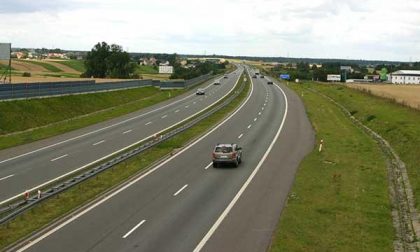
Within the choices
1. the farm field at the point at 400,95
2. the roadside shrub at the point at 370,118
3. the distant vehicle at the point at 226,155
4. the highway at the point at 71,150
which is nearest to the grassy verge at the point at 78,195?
the highway at the point at 71,150

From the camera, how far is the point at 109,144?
44.2 metres

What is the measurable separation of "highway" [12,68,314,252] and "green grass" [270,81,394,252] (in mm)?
823

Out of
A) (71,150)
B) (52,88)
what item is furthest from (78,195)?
(52,88)

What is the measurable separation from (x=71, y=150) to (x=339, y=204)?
2240cm

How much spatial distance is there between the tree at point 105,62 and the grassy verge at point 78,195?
120160mm

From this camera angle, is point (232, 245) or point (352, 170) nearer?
point (232, 245)

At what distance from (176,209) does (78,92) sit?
5216 centimetres

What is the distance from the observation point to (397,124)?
168 feet

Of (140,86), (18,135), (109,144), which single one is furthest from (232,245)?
(140,86)

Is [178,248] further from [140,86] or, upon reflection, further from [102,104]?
[140,86]

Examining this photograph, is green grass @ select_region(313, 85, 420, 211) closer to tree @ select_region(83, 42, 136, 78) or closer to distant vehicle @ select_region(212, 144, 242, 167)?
distant vehicle @ select_region(212, 144, 242, 167)

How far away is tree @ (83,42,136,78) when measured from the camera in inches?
6417

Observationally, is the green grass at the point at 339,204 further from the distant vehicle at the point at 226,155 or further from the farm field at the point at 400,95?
the farm field at the point at 400,95

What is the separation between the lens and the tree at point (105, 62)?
163 meters
